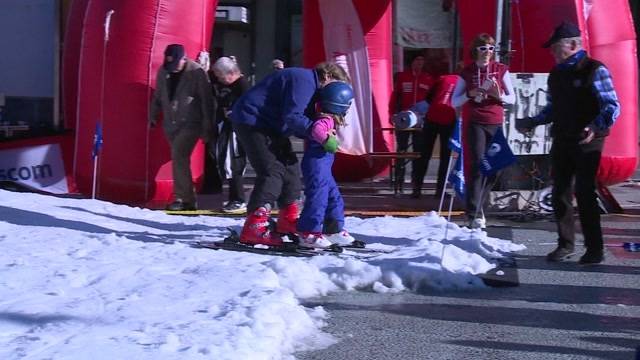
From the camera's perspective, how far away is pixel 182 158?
9.78 m

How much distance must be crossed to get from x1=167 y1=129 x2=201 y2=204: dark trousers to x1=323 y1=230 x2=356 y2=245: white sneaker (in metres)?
2.62

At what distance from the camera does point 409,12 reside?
61.4ft

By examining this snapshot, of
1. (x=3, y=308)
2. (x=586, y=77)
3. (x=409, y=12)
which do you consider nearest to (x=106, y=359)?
(x=3, y=308)

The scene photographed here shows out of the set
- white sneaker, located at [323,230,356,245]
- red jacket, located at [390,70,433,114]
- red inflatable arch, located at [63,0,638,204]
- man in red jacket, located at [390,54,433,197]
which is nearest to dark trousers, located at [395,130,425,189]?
man in red jacket, located at [390,54,433,197]

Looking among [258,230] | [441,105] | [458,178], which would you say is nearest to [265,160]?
[258,230]

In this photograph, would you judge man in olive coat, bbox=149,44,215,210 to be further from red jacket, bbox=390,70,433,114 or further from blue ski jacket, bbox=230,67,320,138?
red jacket, bbox=390,70,433,114

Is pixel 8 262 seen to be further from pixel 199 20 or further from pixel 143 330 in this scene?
pixel 199 20

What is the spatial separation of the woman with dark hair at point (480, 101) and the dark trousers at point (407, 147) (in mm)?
2860

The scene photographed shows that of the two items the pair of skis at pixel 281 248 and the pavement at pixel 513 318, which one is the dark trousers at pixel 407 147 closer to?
the pavement at pixel 513 318

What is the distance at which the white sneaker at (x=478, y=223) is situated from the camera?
8.42 meters

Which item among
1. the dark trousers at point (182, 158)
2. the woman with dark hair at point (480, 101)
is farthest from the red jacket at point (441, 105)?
the dark trousers at point (182, 158)

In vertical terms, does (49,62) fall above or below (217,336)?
above

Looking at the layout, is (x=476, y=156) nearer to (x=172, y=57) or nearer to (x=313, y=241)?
(x=313, y=241)

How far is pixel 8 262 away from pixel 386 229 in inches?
130
